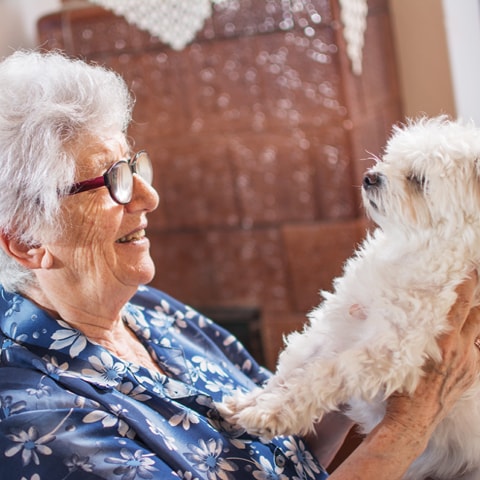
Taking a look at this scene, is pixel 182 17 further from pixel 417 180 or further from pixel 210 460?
pixel 210 460

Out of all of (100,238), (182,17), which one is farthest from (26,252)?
(182,17)

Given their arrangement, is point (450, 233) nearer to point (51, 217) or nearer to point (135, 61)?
point (51, 217)

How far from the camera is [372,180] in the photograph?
1.35m

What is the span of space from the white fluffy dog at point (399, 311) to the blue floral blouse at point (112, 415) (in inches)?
2.8

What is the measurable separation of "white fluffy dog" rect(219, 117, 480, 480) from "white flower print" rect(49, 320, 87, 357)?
257 millimetres

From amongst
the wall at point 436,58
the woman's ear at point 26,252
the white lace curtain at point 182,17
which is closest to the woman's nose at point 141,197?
the woman's ear at point 26,252

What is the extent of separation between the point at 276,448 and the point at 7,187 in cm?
61

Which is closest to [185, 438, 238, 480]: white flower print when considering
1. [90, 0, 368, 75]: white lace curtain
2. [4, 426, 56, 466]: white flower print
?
[4, 426, 56, 466]: white flower print

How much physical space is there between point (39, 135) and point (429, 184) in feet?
2.04

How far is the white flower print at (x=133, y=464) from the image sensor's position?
110 cm

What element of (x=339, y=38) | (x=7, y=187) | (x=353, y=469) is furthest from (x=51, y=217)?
(x=339, y=38)

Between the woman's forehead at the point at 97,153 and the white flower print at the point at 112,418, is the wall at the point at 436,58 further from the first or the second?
the white flower print at the point at 112,418

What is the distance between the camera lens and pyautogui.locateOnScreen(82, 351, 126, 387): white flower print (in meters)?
1.23

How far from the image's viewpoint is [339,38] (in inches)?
116
